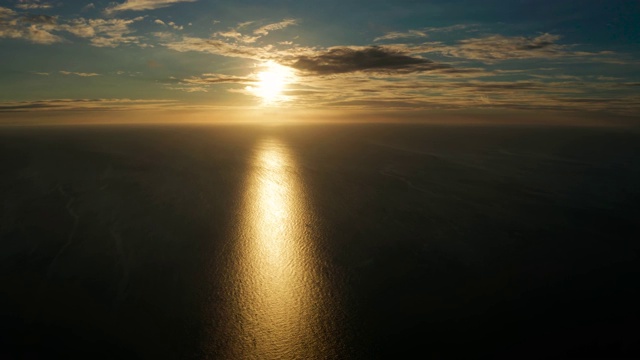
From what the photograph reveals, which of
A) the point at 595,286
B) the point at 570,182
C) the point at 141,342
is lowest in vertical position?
the point at 570,182

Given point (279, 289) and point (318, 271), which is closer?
point (279, 289)

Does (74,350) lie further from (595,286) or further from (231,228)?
(595,286)

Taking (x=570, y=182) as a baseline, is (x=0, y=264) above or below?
above

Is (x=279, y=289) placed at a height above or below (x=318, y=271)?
above

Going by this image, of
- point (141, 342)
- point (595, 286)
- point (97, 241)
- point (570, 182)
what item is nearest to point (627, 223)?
point (595, 286)

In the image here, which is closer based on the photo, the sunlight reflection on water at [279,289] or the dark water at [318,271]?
the sunlight reflection on water at [279,289]
